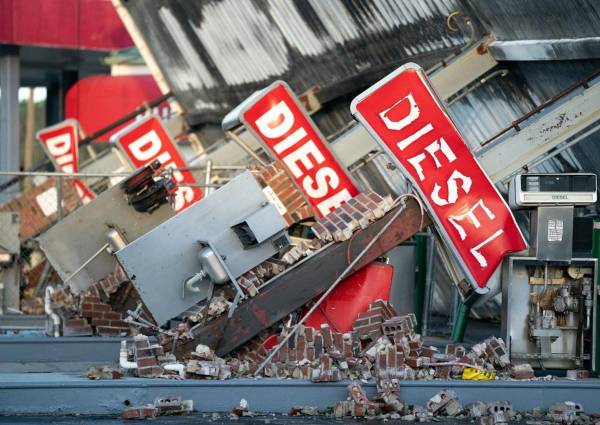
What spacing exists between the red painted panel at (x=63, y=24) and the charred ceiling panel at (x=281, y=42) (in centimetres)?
521

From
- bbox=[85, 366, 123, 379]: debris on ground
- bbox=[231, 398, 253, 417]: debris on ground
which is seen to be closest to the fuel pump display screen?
bbox=[231, 398, 253, 417]: debris on ground

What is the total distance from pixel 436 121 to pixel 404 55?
26.0 ft

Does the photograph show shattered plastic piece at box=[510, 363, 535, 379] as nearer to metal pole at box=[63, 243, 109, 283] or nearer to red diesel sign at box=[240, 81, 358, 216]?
red diesel sign at box=[240, 81, 358, 216]

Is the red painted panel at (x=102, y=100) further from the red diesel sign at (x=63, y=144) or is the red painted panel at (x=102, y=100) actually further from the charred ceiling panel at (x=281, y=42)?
the red diesel sign at (x=63, y=144)

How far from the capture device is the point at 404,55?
2205cm

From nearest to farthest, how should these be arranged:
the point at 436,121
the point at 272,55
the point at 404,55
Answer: the point at 436,121, the point at 404,55, the point at 272,55

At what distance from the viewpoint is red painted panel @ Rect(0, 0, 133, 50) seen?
39562 millimetres

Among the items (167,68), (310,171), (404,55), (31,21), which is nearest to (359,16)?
(404,55)

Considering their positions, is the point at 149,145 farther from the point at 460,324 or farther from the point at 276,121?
the point at 460,324

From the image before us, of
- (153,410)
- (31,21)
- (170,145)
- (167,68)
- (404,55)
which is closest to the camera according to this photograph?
(153,410)

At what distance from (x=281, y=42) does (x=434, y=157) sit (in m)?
13.3

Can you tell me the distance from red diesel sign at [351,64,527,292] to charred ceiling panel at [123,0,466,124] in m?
5.06

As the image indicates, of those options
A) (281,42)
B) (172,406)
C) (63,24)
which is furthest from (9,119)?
(172,406)

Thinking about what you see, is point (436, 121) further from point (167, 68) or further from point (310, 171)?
point (167, 68)
